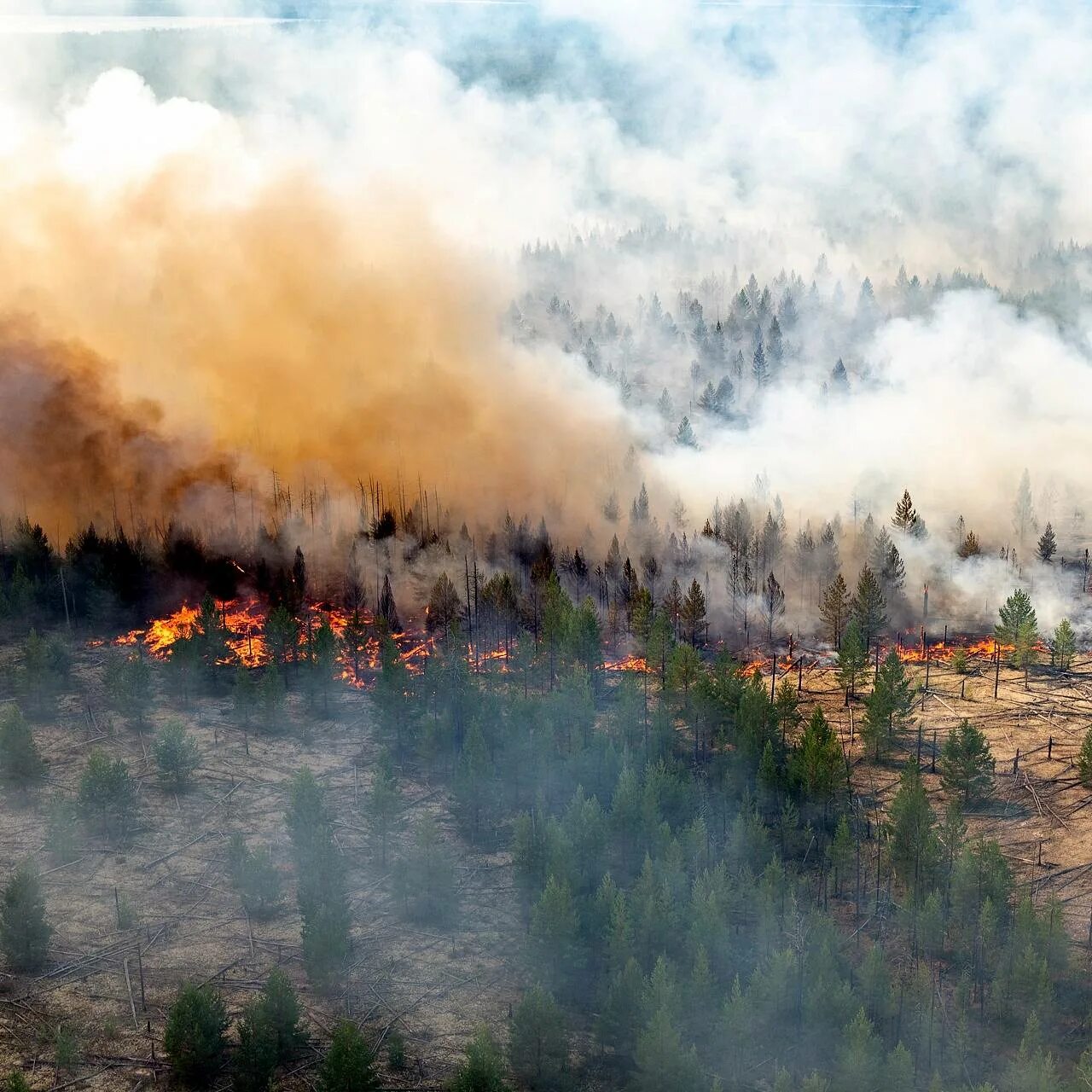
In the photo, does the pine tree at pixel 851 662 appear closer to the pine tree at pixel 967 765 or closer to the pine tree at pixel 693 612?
the pine tree at pixel 693 612

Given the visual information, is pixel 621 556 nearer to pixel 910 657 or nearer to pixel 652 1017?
pixel 910 657

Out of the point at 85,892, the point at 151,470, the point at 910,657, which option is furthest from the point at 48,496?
the point at 910,657

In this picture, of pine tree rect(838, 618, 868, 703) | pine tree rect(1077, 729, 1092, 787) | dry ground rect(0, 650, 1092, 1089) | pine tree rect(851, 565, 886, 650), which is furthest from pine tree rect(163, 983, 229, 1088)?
pine tree rect(851, 565, 886, 650)

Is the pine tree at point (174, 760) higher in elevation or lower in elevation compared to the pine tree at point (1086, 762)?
higher

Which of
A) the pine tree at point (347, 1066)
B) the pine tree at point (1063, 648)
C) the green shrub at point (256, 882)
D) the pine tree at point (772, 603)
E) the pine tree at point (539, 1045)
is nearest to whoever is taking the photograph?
the pine tree at point (347, 1066)

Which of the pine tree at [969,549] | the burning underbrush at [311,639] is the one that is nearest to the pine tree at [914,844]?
the burning underbrush at [311,639]

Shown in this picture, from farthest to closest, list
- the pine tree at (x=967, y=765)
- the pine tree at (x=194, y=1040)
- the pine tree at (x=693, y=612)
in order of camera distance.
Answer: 1. the pine tree at (x=693, y=612)
2. the pine tree at (x=967, y=765)
3. the pine tree at (x=194, y=1040)
